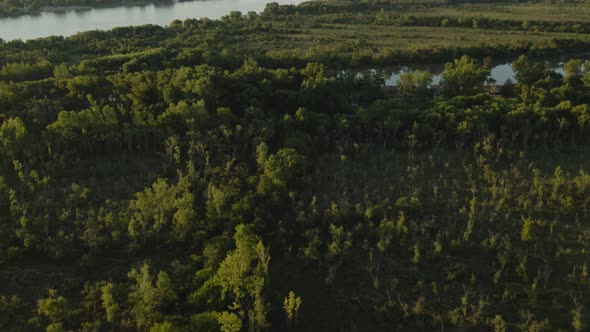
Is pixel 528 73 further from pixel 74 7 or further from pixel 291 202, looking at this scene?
pixel 74 7

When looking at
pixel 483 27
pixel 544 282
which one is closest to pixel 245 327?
pixel 544 282

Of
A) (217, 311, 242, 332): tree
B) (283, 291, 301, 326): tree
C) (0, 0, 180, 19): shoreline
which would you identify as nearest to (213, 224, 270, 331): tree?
(217, 311, 242, 332): tree

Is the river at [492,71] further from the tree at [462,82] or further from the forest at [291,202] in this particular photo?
the tree at [462,82]

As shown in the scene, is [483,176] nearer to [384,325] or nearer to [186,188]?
[384,325]

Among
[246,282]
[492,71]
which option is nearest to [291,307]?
[246,282]

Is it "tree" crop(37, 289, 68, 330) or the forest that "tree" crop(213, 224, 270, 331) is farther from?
"tree" crop(37, 289, 68, 330)

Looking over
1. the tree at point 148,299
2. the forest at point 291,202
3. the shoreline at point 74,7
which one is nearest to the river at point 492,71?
the forest at point 291,202
